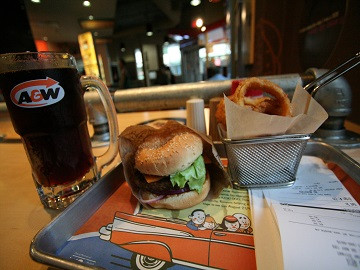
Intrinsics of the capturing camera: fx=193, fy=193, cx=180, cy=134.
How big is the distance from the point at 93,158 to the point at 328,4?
7.63 feet

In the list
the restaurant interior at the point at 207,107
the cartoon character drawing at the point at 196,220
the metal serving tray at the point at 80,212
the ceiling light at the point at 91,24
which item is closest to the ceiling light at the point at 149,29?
the ceiling light at the point at 91,24

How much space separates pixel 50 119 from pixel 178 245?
566 millimetres

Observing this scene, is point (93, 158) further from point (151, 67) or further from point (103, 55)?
point (103, 55)

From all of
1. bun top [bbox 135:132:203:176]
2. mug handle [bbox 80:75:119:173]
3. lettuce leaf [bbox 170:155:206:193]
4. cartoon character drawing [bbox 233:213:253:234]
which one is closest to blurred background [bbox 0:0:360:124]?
mug handle [bbox 80:75:119:173]

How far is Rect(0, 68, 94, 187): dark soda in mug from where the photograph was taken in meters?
0.59

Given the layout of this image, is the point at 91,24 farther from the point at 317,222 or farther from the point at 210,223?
the point at 317,222

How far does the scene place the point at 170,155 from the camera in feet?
2.16

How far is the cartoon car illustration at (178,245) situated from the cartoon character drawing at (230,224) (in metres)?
0.02

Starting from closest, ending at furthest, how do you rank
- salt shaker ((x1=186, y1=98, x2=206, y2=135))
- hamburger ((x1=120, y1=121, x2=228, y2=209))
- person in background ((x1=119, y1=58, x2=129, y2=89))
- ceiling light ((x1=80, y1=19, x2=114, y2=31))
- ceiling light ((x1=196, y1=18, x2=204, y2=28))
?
hamburger ((x1=120, y1=121, x2=228, y2=209)) → salt shaker ((x1=186, y1=98, x2=206, y2=135)) → ceiling light ((x1=80, y1=19, x2=114, y2=31)) → person in background ((x1=119, y1=58, x2=129, y2=89)) → ceiling light ((x1=196, y1=18, x2=204, y2=28))

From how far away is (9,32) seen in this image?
1976mm

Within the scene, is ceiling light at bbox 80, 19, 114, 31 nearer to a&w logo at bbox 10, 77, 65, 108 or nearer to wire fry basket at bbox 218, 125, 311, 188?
a&w logo at bbox 10, 77, 65, 108

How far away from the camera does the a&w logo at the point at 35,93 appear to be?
23.1 inches

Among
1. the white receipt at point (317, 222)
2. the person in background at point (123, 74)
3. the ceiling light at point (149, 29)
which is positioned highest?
the ceiling light at point (149, 29)

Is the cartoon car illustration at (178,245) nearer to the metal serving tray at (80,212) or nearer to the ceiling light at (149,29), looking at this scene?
the metal serving tray at (80,212)
